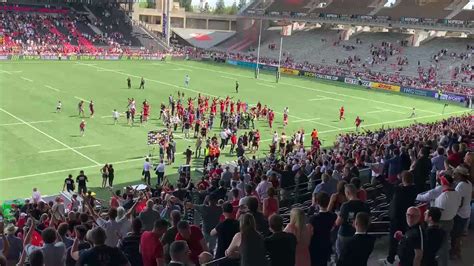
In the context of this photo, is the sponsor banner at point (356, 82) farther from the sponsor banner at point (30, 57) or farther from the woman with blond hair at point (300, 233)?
the woman with blond hair at point (300, 233)

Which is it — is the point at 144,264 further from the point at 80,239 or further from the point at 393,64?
the point at 393,64

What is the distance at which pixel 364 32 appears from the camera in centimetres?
7662

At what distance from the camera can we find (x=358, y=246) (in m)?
6.37

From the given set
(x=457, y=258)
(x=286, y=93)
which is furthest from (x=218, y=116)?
(x=457, y=258)

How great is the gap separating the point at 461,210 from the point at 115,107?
3196 cm

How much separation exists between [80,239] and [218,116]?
30352mm

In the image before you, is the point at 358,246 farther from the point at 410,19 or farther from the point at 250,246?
the point at 410,19

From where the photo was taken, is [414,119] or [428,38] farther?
[428,38]

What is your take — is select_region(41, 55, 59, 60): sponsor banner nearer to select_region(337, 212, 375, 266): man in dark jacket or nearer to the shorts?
the shorts

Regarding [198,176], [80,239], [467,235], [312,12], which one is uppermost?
[312,12]

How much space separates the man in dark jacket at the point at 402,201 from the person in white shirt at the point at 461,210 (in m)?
0.76

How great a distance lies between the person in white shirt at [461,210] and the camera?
8398 mm

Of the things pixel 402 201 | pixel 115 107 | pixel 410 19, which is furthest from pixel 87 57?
pixel 402 201

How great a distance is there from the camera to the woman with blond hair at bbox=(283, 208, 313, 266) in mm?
6445
